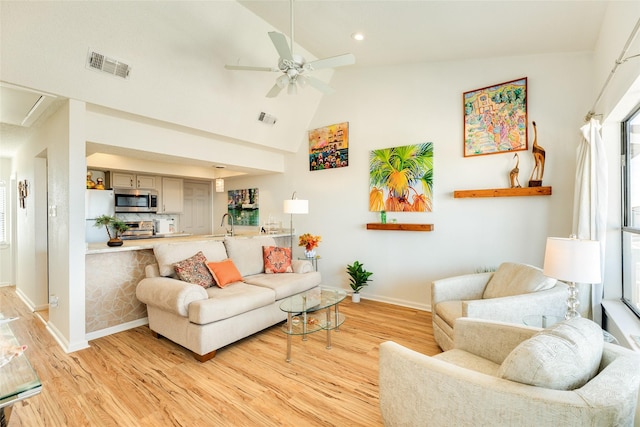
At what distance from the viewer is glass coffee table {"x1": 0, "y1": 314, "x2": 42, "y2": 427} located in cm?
138

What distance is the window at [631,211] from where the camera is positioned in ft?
7.48

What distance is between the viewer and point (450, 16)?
262cm

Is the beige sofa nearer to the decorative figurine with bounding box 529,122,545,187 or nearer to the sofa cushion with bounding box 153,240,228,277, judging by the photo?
the sofa cushion with bounding box 153,240,228,277

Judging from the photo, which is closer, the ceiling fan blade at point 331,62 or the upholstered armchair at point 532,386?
the upholstered armchair at point 532,386

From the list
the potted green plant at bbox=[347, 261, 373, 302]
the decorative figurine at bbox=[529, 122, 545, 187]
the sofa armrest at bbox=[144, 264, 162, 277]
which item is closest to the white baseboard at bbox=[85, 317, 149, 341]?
the sofa armrest at bbox=[144, 264, 162, 277]

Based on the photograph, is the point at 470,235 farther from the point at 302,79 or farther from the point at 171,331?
the point at 171,331

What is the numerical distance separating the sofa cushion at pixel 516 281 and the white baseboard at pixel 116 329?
3.87 meters

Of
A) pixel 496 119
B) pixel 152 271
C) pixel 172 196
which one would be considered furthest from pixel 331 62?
pixel 172 196

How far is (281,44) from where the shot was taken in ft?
7.96

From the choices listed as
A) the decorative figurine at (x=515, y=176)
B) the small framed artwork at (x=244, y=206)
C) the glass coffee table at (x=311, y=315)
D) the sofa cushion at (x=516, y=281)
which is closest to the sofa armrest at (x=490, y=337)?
the sofa cushion at (x=516, y=281)

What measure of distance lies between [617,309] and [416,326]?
5.74 ft

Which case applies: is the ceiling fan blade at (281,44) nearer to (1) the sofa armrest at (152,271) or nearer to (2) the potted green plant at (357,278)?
(1) the sofa armrest at (152,271)

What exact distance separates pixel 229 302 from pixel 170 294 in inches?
21.8

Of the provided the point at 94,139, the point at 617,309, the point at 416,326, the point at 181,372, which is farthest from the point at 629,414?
the point at 94,139
